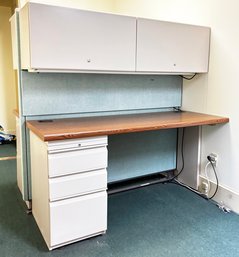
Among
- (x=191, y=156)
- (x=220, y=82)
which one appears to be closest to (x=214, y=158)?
(x=191, y=156)

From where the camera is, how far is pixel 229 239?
2.17 m

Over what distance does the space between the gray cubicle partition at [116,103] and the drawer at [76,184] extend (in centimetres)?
71

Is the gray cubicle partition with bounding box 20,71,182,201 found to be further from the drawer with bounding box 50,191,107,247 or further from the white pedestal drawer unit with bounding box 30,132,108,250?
the drawer with bounding box 50,191,107,247

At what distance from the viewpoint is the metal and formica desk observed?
1.89 metres

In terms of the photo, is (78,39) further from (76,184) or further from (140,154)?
(140,154)

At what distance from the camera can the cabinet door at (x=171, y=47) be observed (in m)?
2.42

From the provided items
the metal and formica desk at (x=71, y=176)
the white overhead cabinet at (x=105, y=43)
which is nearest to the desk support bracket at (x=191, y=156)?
the white overhead cabinet at (x=105, y=43)

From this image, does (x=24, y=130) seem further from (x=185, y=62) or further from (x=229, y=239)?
(x=229, y=239)

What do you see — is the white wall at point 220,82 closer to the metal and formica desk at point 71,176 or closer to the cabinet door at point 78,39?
the metal and formica desk at point 71,176

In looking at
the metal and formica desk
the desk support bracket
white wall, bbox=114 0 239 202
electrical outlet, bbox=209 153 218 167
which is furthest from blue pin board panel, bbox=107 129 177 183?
the metal and formica desk

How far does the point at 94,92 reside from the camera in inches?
104

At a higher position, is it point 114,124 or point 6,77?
point 6,77

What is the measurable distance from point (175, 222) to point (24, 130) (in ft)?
4.88

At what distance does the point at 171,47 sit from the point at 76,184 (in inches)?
58.1
